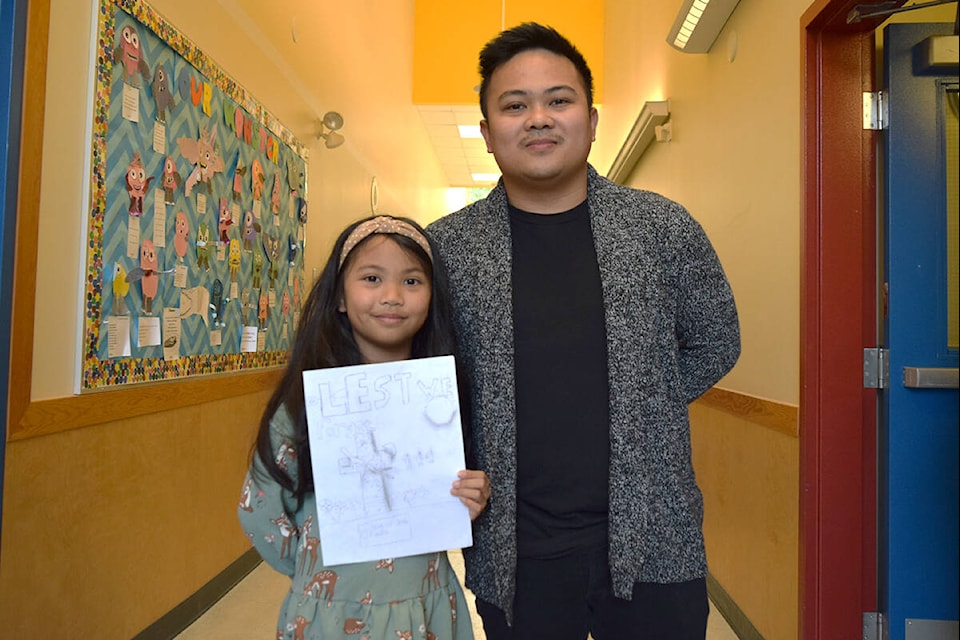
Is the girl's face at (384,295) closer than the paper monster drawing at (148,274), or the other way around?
the girl's face at (384,295)

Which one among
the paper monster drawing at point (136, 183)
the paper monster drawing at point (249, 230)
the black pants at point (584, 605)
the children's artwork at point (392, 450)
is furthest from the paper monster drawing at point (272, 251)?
the black pants at point (584, 605)

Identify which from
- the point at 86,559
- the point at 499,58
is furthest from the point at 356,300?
the point at 86,559

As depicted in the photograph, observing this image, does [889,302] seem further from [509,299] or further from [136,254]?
[136,254]

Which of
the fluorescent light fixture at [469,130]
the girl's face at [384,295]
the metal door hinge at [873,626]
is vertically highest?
the fluorescent light fixture at [469,130]

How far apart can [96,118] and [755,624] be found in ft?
9.01

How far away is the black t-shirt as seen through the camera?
120 cm

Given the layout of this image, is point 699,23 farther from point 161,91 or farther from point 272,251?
point 272,251

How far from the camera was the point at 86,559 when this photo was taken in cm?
213

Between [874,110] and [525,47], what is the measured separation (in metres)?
1.36

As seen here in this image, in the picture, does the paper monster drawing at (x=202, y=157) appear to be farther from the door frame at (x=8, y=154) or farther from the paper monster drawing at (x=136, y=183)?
the door frame at (x=8, y=154)

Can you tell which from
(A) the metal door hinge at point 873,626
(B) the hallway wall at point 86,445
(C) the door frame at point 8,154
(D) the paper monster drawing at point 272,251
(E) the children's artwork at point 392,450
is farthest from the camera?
(D) the paper monster drawing at point 272,251

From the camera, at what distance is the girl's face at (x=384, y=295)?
4.06 ft

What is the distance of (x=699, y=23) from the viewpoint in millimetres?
3068

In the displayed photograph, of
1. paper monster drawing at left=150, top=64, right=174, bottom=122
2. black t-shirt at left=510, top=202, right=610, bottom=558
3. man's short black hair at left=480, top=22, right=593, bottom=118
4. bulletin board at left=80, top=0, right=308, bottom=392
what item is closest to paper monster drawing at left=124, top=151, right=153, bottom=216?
bulletin board at left=80, top=0, right=308, bottom=392
